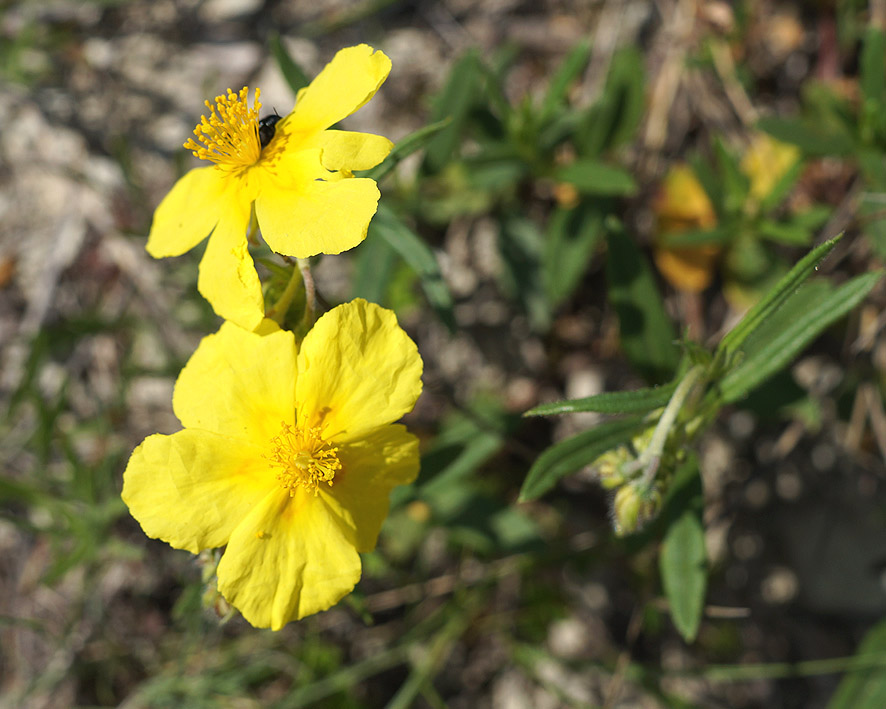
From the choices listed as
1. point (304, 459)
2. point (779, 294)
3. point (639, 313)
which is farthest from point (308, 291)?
point (639, 313)

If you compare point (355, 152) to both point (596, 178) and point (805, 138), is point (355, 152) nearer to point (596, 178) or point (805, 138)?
point (596, 178)

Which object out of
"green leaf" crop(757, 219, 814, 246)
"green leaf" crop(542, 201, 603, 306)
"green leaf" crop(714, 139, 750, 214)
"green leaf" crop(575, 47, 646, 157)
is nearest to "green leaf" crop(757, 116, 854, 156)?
"green leaf" crop(714, 139, 750, 214)

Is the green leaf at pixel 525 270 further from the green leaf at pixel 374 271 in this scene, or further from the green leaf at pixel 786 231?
the green leaf at pixel 786 231

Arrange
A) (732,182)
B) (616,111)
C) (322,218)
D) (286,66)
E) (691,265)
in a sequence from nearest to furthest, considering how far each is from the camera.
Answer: (322,218) → (286,66) → (732,182) → (616,111) → (691,265)

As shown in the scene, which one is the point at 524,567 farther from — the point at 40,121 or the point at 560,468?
the point at 40,121

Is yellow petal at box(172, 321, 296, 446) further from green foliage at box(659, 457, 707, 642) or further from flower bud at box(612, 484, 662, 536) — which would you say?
green foliage at box(659, 457, 707, 642)

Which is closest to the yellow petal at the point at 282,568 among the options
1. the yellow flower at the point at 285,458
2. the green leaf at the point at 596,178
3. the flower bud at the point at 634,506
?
the yellow flower at the point at 285,458

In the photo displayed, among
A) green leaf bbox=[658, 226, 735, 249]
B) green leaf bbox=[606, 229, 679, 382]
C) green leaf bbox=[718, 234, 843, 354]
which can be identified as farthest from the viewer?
green leaf bbox=[658, 226, 735, 249]
